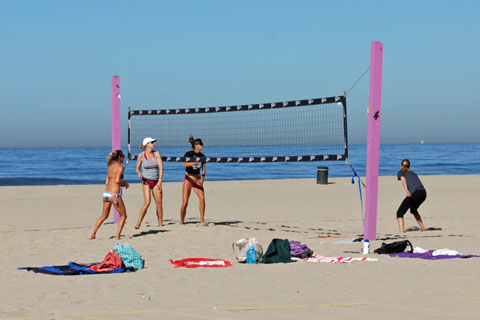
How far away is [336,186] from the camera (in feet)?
75.6

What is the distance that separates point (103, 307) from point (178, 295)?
770 millimetres

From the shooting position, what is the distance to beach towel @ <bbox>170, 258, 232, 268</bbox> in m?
7.48

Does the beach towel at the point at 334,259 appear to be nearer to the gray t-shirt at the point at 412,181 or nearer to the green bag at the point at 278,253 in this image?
the green bag at the point at 278,253

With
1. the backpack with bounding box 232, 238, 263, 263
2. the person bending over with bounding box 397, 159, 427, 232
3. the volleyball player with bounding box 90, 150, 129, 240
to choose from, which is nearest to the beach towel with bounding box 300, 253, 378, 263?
the backpack with bounding box 232, 238, 263, 263

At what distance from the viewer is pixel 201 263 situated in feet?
24.7

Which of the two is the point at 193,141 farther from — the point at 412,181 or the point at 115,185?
the point at 412,181

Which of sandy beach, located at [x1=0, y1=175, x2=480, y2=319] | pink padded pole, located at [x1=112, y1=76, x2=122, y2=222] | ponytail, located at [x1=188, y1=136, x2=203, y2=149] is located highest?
pink padded pole, located at [x1=112, y1=76, x2=122, y2=222]

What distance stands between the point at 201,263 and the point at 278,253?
96 centimetres

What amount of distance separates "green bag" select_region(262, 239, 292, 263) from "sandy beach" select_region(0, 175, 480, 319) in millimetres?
194

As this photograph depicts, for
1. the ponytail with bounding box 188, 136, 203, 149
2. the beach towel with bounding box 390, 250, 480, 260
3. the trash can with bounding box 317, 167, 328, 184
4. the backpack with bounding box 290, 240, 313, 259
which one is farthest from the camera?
the trash can with bounding box 317, 167, 328, 184

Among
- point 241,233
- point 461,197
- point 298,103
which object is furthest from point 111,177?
point 461,197

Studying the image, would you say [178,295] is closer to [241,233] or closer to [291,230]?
[241,233]

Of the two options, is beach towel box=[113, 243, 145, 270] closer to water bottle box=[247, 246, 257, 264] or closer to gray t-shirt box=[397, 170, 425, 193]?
water bottle box=[247, 246, 257, 264]

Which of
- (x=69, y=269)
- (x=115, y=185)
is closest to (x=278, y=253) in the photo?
(x=69, y=269)
